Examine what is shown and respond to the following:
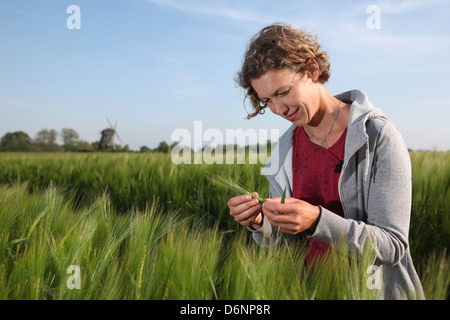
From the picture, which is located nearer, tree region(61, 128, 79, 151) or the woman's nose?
the woman's nose

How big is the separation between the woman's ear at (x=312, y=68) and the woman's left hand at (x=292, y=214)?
567 millimetres

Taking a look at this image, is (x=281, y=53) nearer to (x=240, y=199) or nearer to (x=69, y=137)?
(x=240, y=199)

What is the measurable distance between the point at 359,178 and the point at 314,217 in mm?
305

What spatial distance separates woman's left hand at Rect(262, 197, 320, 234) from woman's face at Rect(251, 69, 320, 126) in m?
0.40

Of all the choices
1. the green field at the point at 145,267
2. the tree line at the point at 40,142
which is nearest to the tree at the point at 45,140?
the tree line at the point at 40,142

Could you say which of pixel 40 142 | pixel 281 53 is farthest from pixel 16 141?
pixel 281 53

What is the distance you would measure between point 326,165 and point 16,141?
44.2 m

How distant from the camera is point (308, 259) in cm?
139

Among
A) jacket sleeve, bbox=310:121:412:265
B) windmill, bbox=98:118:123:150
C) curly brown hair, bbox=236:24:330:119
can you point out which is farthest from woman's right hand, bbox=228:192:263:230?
windmill, bbox=98:118:123:150

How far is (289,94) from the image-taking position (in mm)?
1232

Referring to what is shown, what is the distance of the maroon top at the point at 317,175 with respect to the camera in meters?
1.31

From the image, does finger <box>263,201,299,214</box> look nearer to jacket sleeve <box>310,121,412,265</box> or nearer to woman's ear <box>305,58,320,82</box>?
jacket sleeve <box>310,121,412,265</box>

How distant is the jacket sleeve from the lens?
99 centimetres
